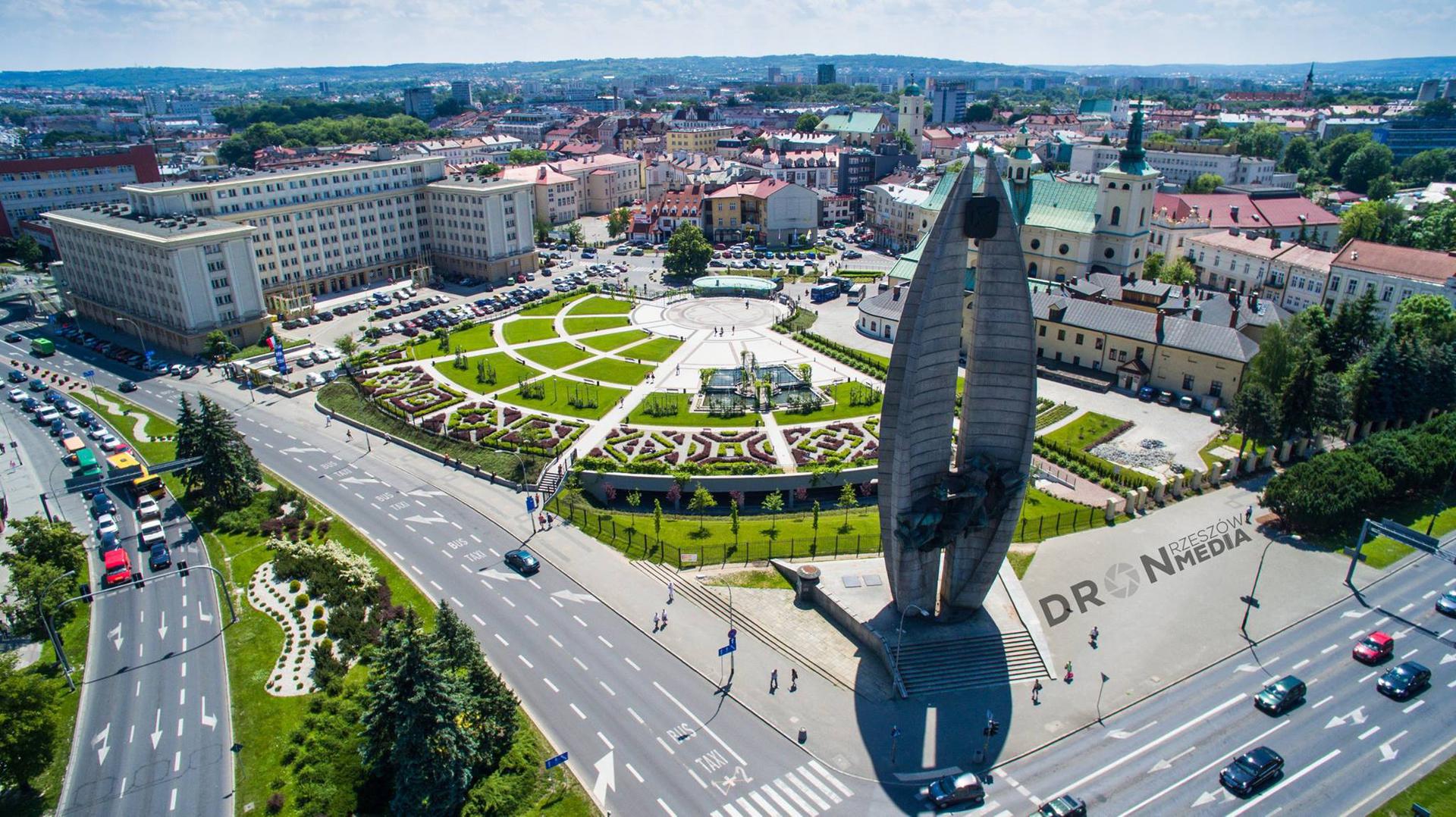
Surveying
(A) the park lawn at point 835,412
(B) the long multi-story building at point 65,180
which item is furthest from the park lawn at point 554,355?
(B) the long multi-story building at point 65,180

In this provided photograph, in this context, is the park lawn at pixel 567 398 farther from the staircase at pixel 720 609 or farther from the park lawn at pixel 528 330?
the staircase at pixel 720 609

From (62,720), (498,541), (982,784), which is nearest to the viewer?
(982,784)

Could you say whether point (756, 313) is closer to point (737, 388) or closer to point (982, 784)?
point (737, 388)

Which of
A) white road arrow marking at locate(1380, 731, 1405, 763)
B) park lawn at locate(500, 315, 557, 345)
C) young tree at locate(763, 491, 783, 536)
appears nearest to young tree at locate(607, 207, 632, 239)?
park lawn at locate(500, 315, 557, 345)

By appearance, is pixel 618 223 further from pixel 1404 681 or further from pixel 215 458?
pixel 1404 681

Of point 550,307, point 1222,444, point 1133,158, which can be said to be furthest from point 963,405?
point 550,307

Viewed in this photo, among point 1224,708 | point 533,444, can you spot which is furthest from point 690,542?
point 1224,708
